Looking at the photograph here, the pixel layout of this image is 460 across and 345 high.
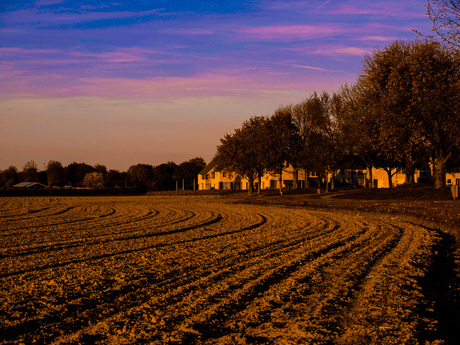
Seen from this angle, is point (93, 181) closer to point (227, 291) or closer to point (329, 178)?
point (329, 178)

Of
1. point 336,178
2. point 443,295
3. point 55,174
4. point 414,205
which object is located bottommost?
point 443,295

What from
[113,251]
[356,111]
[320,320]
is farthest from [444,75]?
[320,320]

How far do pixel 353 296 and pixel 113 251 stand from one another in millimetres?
8432

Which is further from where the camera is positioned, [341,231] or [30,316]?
[341,231]

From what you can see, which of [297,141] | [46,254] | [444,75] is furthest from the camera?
[297,141]

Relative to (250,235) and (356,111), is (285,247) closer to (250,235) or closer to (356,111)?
(250,235)

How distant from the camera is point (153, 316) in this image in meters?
7.73

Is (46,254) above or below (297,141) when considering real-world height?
below

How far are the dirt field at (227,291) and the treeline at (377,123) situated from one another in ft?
67.2

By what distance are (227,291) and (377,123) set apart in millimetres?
38632

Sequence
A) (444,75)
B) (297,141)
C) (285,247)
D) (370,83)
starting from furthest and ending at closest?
(297,141), (370,83), (444,75), (285,247)

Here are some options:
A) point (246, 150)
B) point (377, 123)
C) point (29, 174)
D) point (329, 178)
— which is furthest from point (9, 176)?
point (377, 123)

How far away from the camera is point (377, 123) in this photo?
44.8m

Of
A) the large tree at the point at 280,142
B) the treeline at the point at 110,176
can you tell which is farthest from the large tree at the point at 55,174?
the large tree at the point at 280,142
